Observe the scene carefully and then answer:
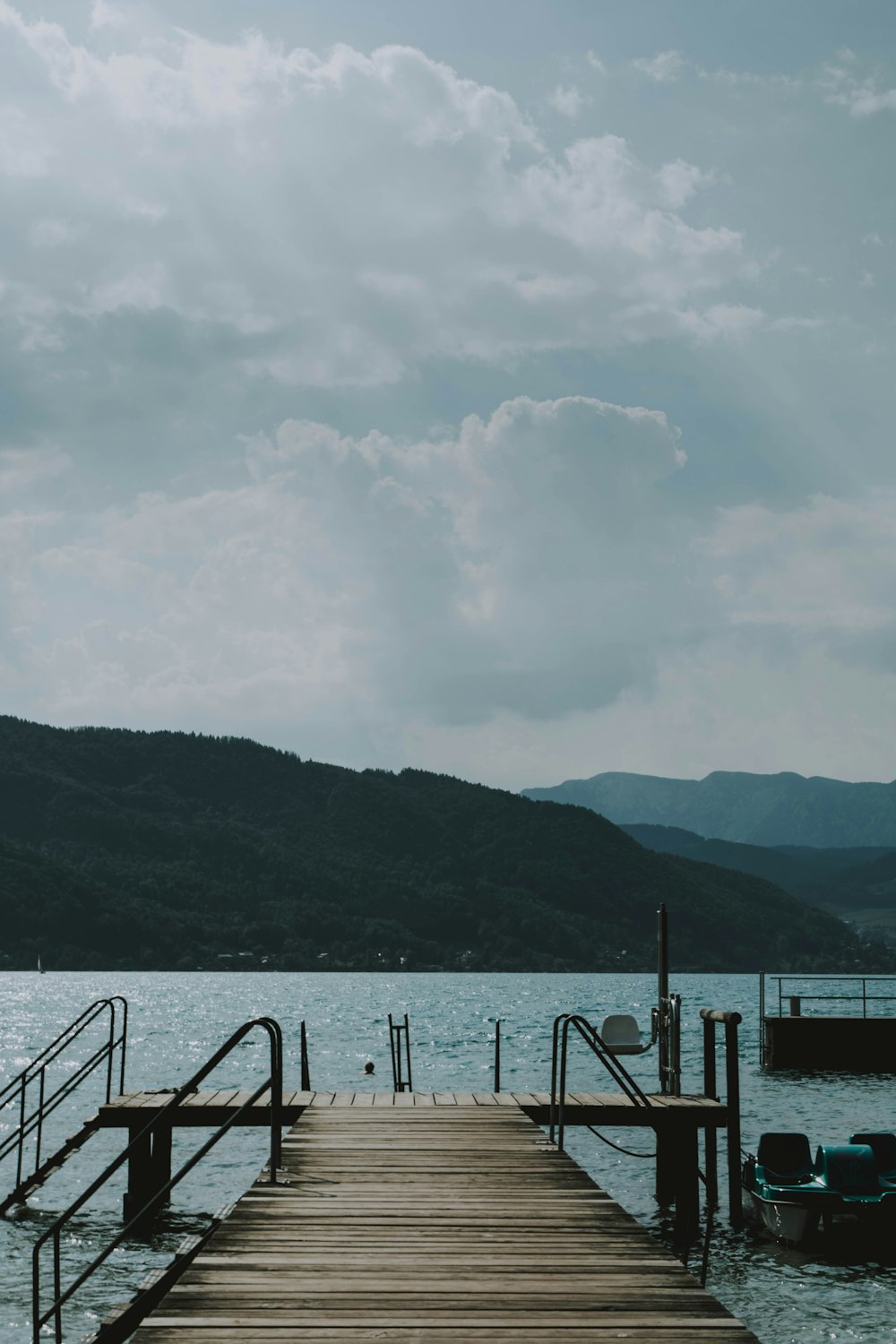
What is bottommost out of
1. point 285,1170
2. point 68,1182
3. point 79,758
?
point 68,1182

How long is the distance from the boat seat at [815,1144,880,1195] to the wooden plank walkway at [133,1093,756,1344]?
9.46m

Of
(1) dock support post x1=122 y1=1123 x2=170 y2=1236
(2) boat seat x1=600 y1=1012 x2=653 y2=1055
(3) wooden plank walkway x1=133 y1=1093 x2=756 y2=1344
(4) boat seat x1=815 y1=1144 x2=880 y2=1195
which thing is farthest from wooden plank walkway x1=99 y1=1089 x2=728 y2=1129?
(3) wooden plank walkway x1=133 y1=1093 x2=756 y2=1344

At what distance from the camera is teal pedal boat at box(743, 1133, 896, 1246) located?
18.5 m

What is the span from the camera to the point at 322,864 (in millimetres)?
191125

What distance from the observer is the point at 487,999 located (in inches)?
5861

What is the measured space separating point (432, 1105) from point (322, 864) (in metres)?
178

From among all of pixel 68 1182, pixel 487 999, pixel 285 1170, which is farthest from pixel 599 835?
pixel 285 1170

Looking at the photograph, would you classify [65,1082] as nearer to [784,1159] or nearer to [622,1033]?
[622,1033]

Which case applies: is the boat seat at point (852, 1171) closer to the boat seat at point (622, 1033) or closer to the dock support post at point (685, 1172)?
the dock support post at point (685, 1172)

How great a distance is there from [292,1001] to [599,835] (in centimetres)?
7328

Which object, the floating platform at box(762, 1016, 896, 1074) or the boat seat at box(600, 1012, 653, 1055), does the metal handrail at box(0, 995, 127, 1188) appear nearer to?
the boat seat at box(600, 1012, 653, 1055)

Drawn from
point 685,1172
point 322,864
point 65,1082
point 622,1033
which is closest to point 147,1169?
point 65,1082

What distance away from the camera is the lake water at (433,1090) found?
682 inches

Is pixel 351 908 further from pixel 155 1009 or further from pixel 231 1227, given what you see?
pixel 231 1227
